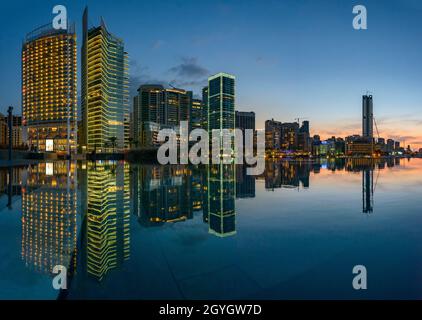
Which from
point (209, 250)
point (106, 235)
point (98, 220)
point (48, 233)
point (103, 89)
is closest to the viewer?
point (209, 250)

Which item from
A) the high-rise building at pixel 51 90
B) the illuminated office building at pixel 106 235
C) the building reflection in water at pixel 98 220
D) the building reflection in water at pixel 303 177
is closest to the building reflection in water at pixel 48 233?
the building reflection in water at pixel 98 220

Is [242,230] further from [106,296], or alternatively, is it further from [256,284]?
[106,296]

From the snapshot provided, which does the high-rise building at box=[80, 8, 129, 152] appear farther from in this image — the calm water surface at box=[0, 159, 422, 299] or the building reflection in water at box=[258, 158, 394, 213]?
the calm water surface at box=[0, 159, 422, 299]

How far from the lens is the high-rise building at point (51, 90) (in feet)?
511

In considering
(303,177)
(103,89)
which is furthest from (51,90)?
(303,177)

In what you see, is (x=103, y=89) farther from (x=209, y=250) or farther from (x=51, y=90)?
(x=209, y=250)

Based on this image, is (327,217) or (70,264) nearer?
(70,264)

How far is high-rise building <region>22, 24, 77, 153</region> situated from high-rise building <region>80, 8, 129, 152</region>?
28.3 ft

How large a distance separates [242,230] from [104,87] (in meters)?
168

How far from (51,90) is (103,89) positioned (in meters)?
35.4

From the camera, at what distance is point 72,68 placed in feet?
537

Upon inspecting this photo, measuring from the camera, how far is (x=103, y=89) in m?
154

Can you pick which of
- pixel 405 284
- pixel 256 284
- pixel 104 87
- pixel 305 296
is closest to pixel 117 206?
pixel 256 284

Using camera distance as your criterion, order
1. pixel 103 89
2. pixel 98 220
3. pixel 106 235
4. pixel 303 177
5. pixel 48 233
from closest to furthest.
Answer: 1. pixel 106 235
2. pixel 48 233
3. pixel 98 220
4. pixel 303 177
5. pixel 103 89
